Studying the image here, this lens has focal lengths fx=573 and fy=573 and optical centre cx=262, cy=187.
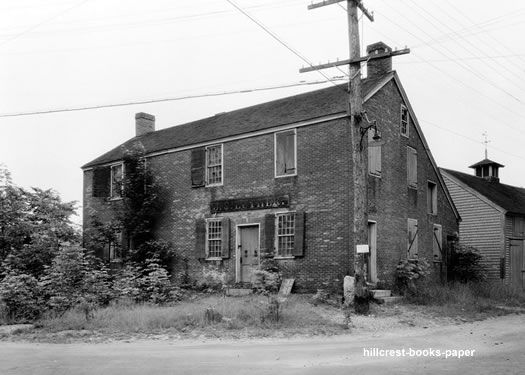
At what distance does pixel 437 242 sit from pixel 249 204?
880 centimetres

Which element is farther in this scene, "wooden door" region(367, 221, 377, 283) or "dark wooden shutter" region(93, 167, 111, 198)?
"dark wooden shutter" region(93, 167, 111, 198)

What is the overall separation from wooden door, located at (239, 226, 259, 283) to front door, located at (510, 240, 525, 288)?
45.0ft

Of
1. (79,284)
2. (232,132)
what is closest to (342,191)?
(232,132)

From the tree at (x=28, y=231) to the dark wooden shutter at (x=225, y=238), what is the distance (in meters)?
6.39

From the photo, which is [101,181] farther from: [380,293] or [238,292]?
[380,293]

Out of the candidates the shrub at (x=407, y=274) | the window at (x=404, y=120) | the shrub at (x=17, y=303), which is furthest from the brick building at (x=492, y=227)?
the shrub at (x=17, y=303)

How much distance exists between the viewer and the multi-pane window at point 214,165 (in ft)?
70.8

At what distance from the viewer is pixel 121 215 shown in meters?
23.6

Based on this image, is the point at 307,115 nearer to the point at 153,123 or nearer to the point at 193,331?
the point at 193,331

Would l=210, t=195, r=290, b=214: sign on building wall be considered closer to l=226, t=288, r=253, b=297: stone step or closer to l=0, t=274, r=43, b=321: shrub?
l=226, t=288, r=253, b=297: stone step

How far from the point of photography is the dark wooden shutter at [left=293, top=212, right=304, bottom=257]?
60.6ft

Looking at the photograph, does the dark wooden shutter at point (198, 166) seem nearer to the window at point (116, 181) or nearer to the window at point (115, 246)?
the window at point (116, 181)

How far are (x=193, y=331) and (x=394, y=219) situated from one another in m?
10.0

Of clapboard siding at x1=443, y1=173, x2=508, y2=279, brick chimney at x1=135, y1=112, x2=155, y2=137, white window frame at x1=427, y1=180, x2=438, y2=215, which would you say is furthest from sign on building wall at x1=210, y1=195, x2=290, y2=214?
clapboard siding at x1=443, y1=173, x2=508, y2=279
